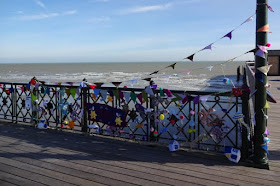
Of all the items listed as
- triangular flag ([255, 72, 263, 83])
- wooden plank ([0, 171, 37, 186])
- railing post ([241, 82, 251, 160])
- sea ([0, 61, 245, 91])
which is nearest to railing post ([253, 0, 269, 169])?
triangular flag ([255, 72, 263, 83])

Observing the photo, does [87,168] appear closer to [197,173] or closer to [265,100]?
[197,173]

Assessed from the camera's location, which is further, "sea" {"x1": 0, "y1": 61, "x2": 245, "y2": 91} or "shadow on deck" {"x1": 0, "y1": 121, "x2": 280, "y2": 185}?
"sea" {"x1": 0, "y1": 61, "x2": 245, "y2": 91}

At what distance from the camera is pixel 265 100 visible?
3660 millimetres

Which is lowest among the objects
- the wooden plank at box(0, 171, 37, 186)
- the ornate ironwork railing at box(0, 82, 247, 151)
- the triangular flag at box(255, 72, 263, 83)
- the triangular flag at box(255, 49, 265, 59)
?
the wooden plank at box(0, 171, 37, 186)

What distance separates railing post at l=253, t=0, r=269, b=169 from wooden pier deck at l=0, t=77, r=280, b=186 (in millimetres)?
215

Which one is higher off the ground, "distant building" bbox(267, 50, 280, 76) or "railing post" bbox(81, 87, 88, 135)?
"distant building" bbox(267, 50, 280, 76)

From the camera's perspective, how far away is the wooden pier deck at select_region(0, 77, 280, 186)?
333 centimetres

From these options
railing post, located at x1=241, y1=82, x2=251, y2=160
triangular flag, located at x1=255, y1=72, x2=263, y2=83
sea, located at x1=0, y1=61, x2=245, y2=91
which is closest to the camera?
triangular flag, located at x1=255, y1=72, x2=263, y2=83

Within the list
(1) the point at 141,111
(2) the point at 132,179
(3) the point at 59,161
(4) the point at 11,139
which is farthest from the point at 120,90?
(4) the point at 11,139

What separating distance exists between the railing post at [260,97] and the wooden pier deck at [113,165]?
0.70 ft

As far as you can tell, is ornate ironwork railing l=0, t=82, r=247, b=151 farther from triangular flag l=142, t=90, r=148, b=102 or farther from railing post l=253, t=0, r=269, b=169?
railing post l=253, t=0, r=269, b=169

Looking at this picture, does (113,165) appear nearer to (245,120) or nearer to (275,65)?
(245,120)

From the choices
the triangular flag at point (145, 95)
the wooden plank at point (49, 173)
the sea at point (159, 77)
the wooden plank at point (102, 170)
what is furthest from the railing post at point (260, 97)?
the wooden plank at point (49, 173)

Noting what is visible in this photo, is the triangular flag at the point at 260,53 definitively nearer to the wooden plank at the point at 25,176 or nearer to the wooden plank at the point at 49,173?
the wooden plank at the point at 49,173
